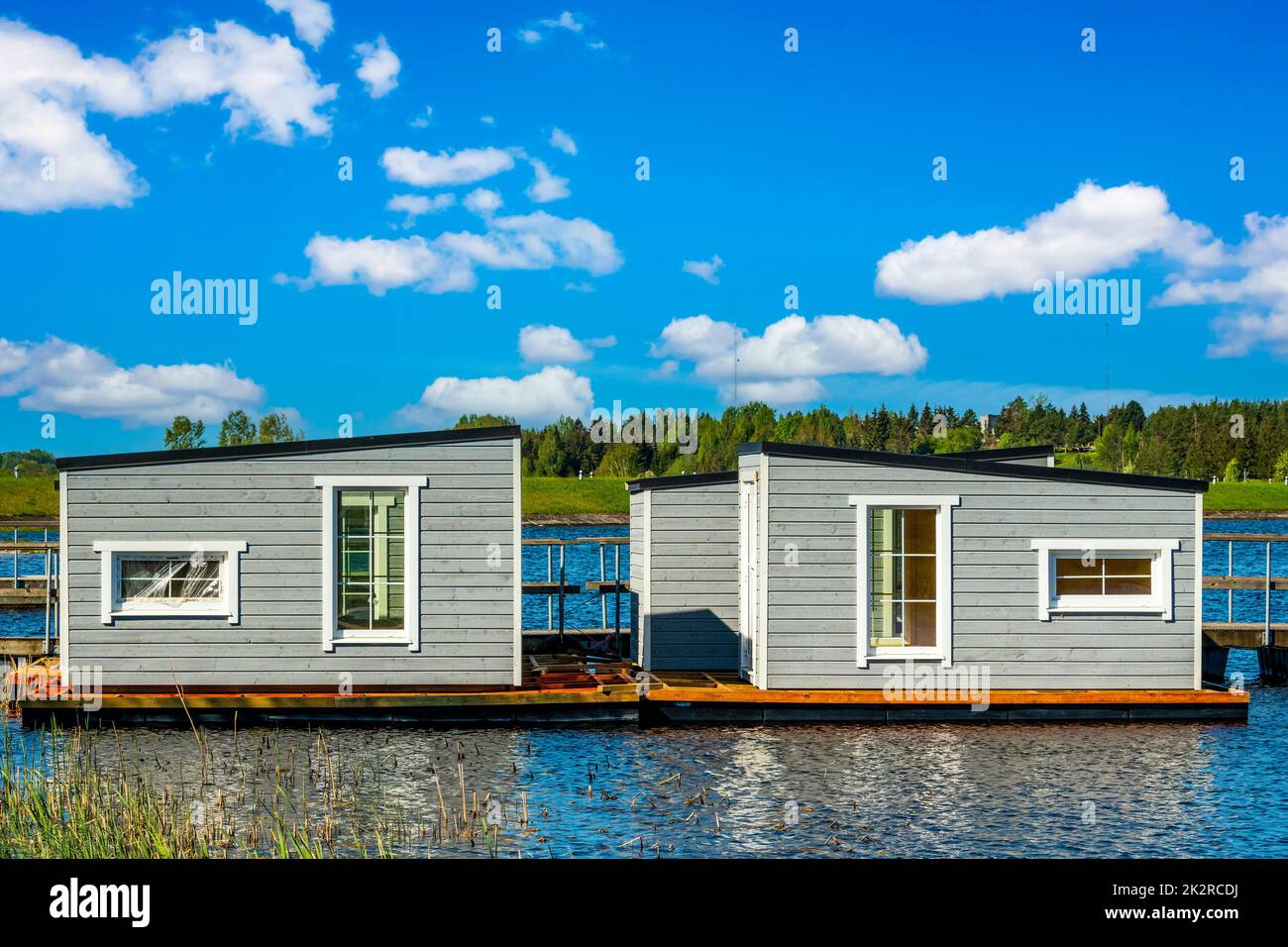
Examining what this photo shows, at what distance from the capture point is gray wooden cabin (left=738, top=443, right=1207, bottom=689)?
1723cm

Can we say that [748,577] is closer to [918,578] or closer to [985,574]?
[918,578]

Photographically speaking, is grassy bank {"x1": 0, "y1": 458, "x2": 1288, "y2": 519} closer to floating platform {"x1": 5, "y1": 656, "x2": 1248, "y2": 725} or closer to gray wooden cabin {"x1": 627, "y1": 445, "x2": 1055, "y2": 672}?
gray wooden cabin {"x1": 627, "y1": 445, "x2": 1055, "y2": 672}

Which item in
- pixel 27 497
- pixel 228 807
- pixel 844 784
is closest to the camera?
pixel 228 807

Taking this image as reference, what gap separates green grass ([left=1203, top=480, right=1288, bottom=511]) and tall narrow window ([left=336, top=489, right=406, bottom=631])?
104653mm

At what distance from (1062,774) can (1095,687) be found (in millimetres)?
3359

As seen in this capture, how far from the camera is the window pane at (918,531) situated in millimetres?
17950

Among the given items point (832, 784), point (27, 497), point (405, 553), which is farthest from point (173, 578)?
point (27, 497)

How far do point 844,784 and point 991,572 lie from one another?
15.1 ft

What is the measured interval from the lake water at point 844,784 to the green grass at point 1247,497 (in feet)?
340

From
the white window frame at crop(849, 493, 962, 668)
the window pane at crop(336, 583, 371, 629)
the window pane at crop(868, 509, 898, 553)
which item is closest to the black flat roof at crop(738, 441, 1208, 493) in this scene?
the white window frame at crop(849, 493, 962, 668)

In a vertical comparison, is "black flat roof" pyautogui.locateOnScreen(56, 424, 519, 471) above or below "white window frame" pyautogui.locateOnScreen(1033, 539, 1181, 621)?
above

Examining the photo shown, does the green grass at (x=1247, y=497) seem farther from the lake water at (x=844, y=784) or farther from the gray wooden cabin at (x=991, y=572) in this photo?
the lake water at (x=844, y=784)

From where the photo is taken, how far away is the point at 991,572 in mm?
17406
